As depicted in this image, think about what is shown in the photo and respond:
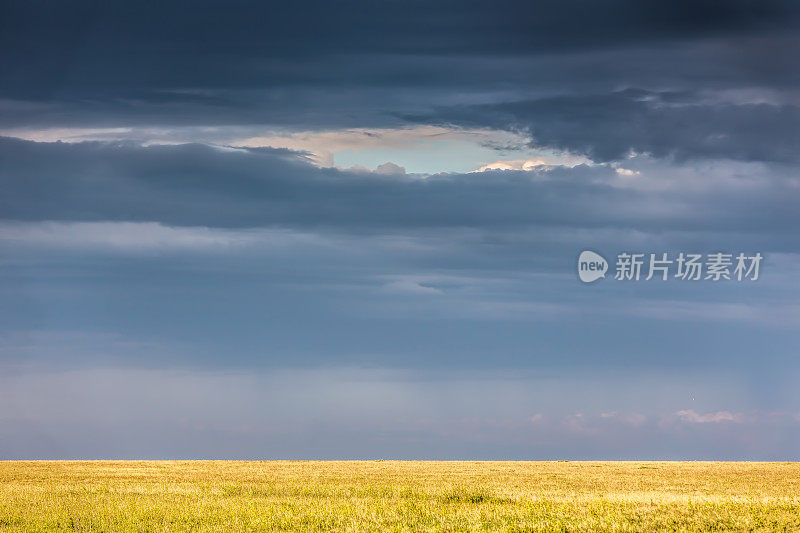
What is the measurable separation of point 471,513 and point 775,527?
833 centimetres

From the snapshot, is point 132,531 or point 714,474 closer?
point 132,531

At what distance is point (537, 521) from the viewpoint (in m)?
21.1

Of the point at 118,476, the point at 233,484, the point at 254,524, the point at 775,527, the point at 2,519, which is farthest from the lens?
the point at 118,476

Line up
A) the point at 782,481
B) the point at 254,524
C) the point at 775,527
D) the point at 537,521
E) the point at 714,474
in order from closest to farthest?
the point at 775,527 < the point at 537,521 < the point at 254,524 < the point at 782,481 < the point at 714,474

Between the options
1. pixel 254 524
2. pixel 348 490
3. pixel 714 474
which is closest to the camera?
pixel 254 524

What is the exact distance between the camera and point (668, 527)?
19.2 meters

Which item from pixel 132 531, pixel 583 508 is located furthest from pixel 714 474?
pixel 132 531

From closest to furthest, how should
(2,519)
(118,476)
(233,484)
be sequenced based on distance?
(2,519) < (233,484) < (118,476)

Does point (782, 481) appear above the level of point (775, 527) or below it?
below

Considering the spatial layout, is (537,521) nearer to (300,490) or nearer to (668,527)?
(668,527)

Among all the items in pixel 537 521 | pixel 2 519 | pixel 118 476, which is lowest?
pixel 118 476

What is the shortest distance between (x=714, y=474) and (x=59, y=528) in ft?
126

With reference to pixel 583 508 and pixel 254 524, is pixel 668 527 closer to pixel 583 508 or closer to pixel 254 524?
pixel 583 508

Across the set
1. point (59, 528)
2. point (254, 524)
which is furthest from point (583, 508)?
point (59, 528)
